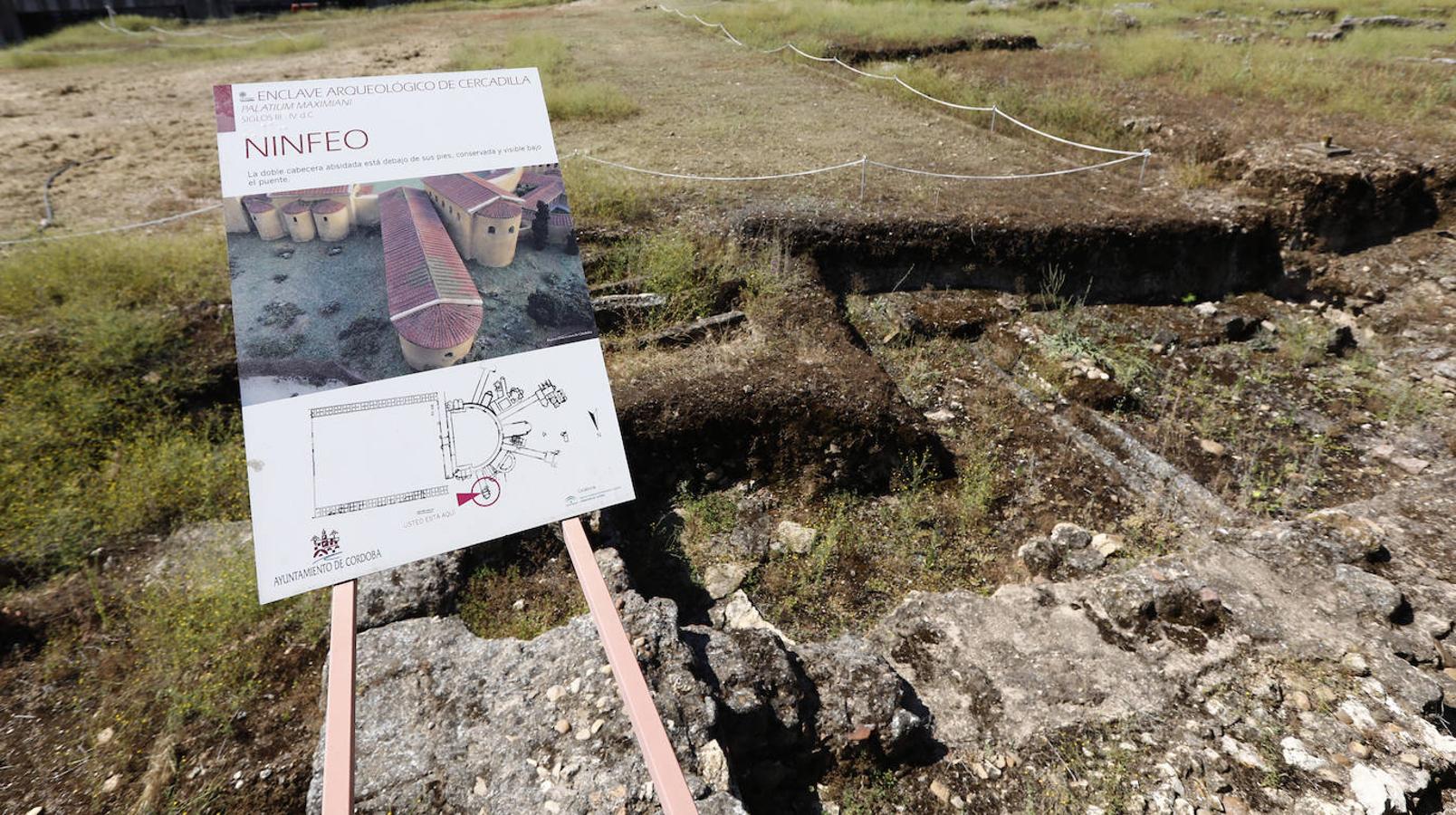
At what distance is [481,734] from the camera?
8.58 feet

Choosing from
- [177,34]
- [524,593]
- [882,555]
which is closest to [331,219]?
[524,593]

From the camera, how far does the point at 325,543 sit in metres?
2.08

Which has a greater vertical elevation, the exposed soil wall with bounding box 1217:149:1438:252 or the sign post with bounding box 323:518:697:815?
the exposed soil wall with bounding box 1217:149:1438:252

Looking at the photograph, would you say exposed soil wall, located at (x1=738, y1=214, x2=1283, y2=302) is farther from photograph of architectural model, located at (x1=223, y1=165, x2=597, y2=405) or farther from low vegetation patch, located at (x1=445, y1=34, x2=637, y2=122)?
low vegetation patch, located at (x1=445, y1=34, x2=637, y2=122)

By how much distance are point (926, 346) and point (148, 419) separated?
5503 millimetres

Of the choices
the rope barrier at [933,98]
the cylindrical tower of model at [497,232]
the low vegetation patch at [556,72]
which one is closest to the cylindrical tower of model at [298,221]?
the cylindrical tower of model at [497,232]

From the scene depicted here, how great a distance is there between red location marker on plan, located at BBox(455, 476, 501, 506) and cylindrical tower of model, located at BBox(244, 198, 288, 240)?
102 cm

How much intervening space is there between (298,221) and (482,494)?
1.06 metres

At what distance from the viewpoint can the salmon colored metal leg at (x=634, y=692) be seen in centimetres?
186

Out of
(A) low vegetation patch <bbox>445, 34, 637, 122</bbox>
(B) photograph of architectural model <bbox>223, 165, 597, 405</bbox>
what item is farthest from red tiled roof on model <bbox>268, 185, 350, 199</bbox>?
(A) low vegetation patch <bbox>445, 34, 637, 122</bbox>

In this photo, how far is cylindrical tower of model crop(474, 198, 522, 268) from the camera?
2422mm

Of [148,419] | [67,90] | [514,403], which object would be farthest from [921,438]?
[67,90]

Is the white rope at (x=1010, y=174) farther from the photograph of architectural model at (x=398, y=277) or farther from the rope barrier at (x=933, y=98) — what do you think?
the photograph of architectural model at (x=398, y=277)

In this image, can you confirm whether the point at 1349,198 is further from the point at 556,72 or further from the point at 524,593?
the point at 556,72
